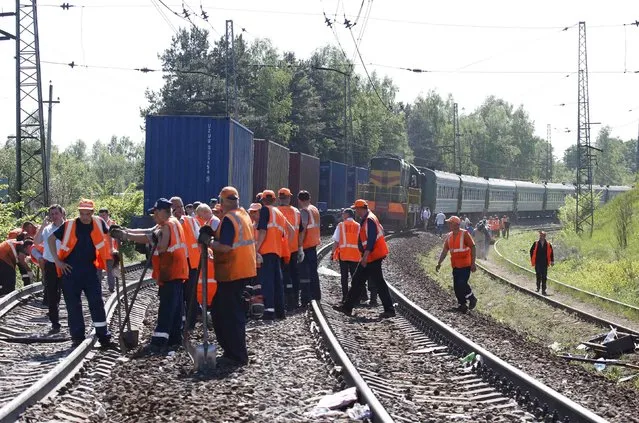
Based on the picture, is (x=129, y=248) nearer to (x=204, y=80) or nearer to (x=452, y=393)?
(x=452, y=393)

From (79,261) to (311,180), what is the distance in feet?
92.1

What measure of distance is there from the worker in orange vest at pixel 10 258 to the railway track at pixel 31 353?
1.08ft

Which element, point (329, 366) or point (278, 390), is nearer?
point (278, 390)

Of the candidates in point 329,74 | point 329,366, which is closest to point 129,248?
point 329,366

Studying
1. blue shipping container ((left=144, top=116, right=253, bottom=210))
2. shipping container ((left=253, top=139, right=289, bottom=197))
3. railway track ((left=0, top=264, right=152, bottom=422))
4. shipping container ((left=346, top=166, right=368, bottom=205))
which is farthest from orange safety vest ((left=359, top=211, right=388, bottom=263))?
shipping container ((left=346, top=166, right=368, bottom=205))

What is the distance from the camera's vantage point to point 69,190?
218 ft

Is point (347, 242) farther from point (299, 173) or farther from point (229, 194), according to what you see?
point (299, 173)

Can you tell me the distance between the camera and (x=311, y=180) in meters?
38.4

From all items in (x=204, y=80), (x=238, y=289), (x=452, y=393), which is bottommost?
(x=452, y=393)

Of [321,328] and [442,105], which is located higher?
[442,105]

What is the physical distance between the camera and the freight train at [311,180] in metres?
22.5

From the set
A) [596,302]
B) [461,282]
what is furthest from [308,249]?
[596,302]

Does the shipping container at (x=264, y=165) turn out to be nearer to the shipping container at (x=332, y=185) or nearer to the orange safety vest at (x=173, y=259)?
the shipping container at (x=332, y=185)

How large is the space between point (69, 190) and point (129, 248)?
131 ft
